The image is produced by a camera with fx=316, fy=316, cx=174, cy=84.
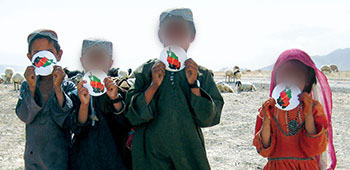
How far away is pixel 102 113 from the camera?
2975 mm

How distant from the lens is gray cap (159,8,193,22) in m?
2.61

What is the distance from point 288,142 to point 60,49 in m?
2.33

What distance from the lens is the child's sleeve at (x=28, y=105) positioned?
Answer: 278 cm

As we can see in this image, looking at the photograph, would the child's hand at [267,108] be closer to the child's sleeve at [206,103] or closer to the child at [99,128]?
the child's sleeve at [206,103]

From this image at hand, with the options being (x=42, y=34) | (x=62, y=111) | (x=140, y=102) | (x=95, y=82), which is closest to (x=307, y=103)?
(x=140, y=102)

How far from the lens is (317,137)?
272 centimetres

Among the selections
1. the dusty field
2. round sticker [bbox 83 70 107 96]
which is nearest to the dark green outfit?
round sticker [bbox 83 70 107 96]

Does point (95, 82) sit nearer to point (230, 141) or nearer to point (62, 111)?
point (62, 111)

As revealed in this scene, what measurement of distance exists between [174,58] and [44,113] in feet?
4.36

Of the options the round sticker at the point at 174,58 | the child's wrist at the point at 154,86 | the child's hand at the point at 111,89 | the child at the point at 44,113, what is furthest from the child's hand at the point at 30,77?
the round sticker at the point at 174,58

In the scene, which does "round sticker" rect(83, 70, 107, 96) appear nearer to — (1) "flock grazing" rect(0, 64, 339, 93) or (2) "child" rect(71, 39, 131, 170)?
(2) "child" rect(71, 39, 131, 170)

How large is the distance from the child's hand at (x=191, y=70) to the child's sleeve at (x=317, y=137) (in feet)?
3.83

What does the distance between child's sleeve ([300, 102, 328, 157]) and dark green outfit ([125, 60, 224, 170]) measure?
0.86 metres

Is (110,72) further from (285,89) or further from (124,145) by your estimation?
(285,89)
